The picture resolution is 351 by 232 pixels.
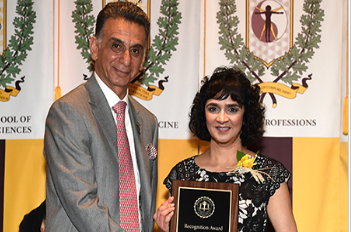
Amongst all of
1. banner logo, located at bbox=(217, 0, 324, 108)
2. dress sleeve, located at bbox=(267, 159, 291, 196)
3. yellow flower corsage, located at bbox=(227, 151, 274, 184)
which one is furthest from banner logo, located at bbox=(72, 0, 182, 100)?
dress sleeve, located at bbox=(267, 159, 291, 196)

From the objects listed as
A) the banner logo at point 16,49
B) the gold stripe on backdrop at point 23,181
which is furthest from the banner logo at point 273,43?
the gold stripe on backdrop at point 23,181

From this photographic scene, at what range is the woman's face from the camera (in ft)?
7.84

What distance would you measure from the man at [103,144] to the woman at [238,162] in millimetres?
274

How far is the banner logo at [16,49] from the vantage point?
3791 millimetres

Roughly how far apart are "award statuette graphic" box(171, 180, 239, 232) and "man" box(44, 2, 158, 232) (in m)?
0.21

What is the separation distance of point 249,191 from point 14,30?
2805mm

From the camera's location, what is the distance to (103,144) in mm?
2139

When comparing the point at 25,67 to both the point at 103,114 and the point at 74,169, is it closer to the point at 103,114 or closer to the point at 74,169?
the point at 103,114

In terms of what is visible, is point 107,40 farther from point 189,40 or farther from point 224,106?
point 189,40

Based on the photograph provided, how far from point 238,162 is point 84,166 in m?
0.92

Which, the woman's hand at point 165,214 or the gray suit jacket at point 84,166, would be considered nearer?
the gray suit jacket at point 84,166

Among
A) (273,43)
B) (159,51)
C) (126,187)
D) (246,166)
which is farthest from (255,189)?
(159,51)

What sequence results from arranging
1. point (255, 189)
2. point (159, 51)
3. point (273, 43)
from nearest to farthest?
point (255, 189) < point (273, 43) < point (159, 51)

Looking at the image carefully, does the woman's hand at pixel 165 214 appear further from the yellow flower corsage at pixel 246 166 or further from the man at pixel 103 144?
the yellow flower corsage at pixel 246 166
